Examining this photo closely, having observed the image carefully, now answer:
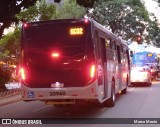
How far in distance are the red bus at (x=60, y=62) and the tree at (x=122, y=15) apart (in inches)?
1187

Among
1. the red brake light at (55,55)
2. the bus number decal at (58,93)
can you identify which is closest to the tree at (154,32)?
the red brake light at (55,55)

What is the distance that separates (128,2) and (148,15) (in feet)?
13.7

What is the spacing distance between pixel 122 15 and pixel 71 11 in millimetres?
5276

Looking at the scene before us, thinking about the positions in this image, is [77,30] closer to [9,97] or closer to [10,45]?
[9,97]

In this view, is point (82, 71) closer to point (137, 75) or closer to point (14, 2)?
point (14, 2)

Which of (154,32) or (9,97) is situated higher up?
(154,32)

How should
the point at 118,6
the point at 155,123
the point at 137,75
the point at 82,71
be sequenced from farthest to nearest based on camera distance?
the point at 118,6 < the point at 137,75 < the point at 82,71 < the point at 155,123

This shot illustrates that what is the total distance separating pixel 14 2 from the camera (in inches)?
747

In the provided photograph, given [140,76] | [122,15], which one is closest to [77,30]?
[140,76]

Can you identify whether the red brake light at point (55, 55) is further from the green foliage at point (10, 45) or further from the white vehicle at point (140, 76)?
the white vehicle at point (140, 76)

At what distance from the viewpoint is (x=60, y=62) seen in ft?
40.9

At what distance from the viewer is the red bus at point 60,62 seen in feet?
40.6

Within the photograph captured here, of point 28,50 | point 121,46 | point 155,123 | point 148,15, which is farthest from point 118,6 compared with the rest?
point 155,123

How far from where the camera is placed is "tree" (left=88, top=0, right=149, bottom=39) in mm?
43156
